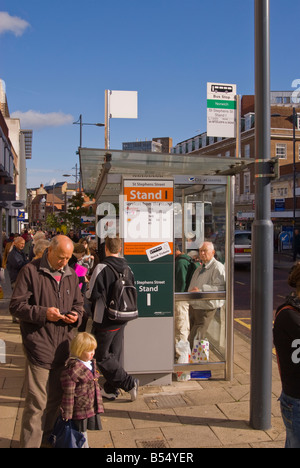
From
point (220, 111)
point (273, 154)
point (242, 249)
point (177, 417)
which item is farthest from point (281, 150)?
point (177, 417)

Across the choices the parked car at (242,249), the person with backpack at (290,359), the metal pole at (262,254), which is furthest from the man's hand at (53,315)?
the parked car at (242,249)

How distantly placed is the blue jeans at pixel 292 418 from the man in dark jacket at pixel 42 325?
5.52 feet

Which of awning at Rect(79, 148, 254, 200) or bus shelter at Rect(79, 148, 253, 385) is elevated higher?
awning at Rect(79, 148, 254, 200)

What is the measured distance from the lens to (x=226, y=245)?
5.70m

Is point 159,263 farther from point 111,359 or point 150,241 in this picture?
point 111,359

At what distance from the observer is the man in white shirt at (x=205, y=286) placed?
224 inches

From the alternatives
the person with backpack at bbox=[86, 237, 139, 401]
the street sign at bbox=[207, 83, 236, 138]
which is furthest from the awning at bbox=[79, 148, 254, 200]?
the person with backpack at bbox=[86, 237, 139, 401]

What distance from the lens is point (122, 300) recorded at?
477 cm

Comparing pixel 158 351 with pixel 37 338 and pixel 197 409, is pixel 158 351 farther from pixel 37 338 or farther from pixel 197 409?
pixel 37 338

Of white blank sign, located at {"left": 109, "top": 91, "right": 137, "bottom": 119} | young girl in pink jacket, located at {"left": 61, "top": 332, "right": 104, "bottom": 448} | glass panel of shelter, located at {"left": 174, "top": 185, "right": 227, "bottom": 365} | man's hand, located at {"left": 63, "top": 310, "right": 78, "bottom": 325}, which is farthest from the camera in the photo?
white blank sign, located at {"left": 109, "top": 91, "right": 137, "bottom": 119}

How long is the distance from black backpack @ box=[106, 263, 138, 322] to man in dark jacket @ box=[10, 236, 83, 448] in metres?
1.11

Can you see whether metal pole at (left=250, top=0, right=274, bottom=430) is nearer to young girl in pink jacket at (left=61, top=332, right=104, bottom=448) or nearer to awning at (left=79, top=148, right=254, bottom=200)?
awning at (left=79, top=148, right=254, bottom=200)

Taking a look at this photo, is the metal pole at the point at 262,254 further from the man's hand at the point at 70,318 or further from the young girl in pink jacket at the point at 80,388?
the man's hand at the point at 70,318

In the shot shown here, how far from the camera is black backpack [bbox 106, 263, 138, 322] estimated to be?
4.75m
